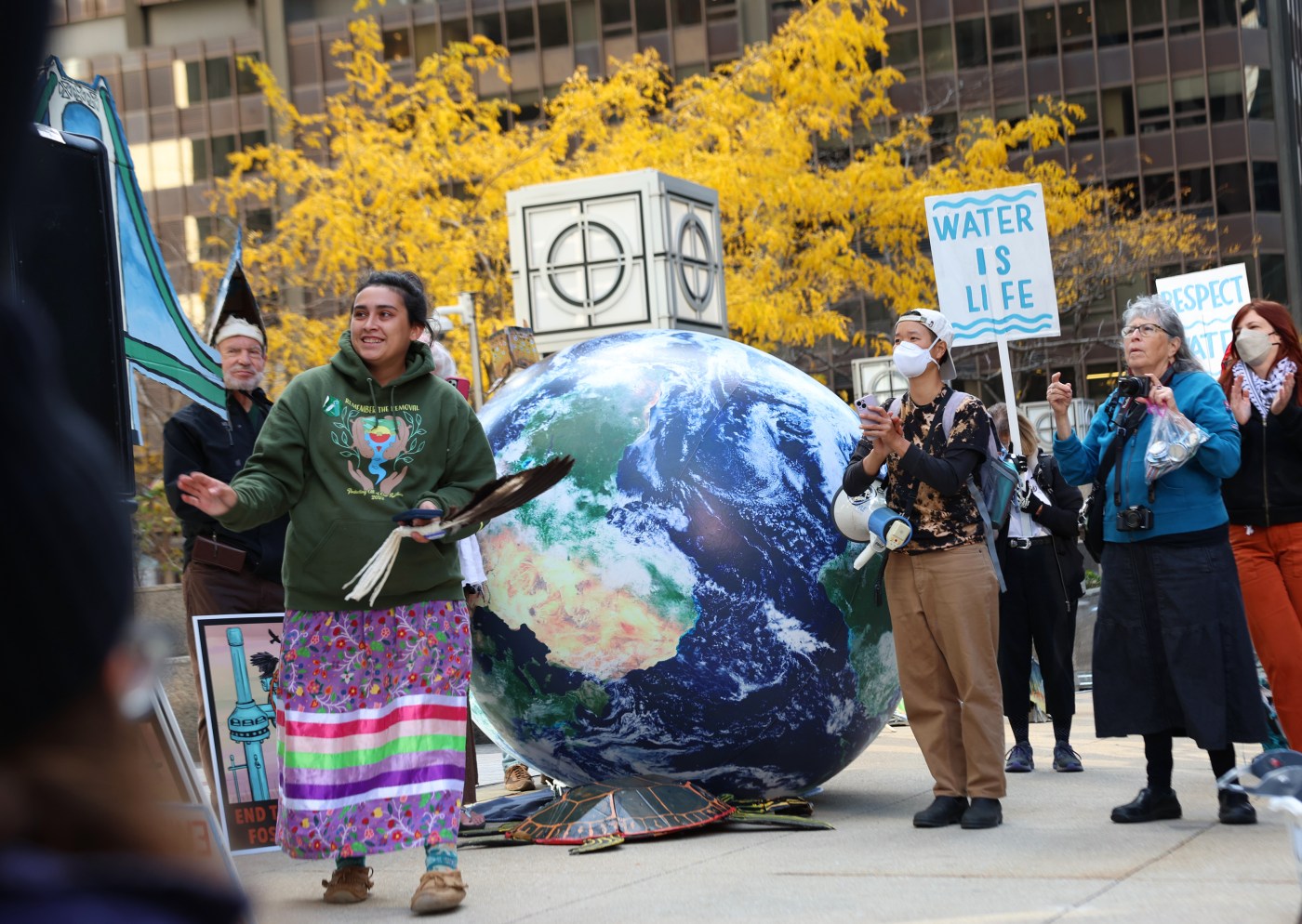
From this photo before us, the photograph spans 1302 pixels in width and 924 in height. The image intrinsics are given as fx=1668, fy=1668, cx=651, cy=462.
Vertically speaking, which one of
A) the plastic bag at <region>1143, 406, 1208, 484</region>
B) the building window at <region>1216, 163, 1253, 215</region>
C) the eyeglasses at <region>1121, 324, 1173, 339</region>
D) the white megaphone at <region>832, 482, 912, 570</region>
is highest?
the building window at <region>1216, 163, 1253, 215</region>

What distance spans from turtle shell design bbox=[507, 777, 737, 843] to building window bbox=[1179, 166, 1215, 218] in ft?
145

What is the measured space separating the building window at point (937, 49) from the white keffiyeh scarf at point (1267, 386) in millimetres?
43232

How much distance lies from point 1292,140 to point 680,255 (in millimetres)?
42158

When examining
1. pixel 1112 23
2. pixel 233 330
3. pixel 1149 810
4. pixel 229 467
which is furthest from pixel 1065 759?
pixel 1112 23

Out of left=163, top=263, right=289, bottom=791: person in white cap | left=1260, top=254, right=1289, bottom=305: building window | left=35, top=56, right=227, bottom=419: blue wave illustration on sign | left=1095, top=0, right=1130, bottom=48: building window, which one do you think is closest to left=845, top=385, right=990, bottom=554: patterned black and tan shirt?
left=163, top=263, right=289, bottom=791: person in white cap

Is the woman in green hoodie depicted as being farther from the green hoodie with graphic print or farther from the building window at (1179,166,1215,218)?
the building window at (1179,166,1215,218)

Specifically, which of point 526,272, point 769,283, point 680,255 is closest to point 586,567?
point 680,255

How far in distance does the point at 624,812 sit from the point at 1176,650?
210 cm

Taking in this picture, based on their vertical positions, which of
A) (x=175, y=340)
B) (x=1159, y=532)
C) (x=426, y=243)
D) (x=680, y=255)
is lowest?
(x=1159, y=532)

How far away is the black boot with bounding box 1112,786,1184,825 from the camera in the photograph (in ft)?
20.3

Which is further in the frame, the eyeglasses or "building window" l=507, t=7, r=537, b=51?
"building window" l=507, t=7, r=537, b=51

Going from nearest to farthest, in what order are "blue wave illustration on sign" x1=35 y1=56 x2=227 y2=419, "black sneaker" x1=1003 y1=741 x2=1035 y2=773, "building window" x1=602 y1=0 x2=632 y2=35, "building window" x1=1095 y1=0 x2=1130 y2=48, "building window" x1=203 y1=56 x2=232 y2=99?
"blue wave illustration on sign" x1=35 y1=56 x2=227 y2=419 → "black sneaker" x1=1003 y1=741 x2=1035 y2=773 → "building window" x1=1095 y1=0 x2=1130 y2=48 → "building window" x1=602 y1=0 x2=632 y2=35 → "building window" x1=203 y1=56 x2=232 y2=99

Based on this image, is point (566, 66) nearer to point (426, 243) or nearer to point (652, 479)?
point (426, 243)

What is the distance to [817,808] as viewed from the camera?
6789 millimetres
